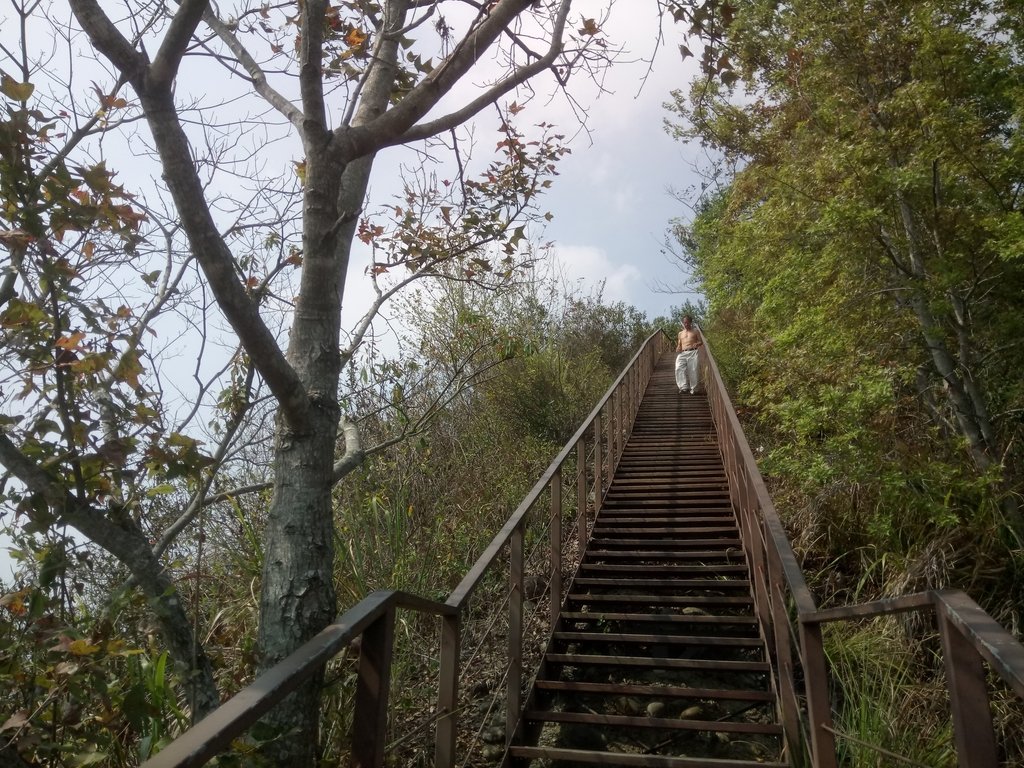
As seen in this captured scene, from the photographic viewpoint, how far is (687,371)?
1422 centimetres

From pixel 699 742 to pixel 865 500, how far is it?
370 centimetres

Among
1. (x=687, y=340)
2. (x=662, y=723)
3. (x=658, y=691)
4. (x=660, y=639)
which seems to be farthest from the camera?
(x=687, y=340)

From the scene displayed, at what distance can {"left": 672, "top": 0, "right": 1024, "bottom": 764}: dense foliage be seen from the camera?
6398 mm

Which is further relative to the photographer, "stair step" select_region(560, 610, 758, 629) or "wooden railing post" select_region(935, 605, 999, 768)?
"stair step" select_region(560, 610, 758, 629)

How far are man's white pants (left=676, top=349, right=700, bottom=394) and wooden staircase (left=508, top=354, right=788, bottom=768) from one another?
612 centimetres

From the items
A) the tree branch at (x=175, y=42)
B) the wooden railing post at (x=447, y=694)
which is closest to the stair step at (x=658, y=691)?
the wooden railing post at (x=447, y=694)

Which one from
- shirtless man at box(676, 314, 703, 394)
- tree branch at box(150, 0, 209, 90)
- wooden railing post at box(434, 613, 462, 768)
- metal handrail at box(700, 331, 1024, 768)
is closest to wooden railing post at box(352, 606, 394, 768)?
wooden railing post at box(434, 613, 462, 768)

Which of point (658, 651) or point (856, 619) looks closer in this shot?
point (856, 619)

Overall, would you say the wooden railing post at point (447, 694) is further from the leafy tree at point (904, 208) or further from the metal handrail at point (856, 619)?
the leafy tree at point (904, 208)

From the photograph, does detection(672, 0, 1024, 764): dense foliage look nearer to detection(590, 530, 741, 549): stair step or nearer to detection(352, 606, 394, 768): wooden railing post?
detection(590, 530, 741, 549): stair step

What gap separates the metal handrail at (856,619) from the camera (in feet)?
4.85

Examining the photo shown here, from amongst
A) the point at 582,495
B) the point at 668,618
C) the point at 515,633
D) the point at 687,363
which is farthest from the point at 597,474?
the point at 687,363

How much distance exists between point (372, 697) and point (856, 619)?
1.71m

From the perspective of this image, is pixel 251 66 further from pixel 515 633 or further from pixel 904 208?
pixel 904 208
